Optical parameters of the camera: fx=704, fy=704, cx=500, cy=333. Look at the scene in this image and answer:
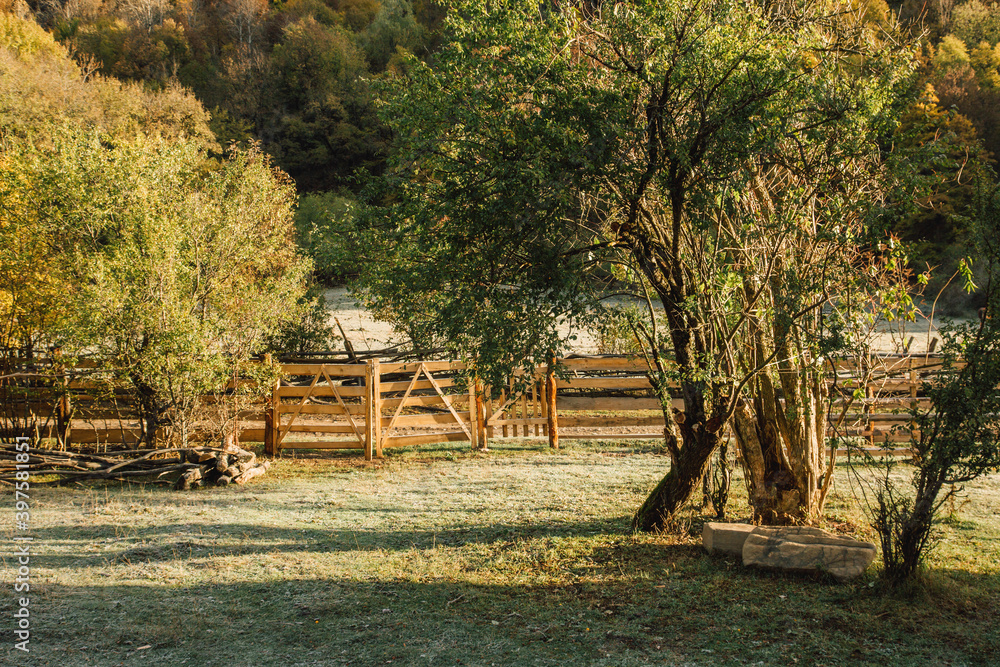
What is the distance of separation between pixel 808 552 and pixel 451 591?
3.08 metres

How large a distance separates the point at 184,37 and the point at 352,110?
18.3 meters

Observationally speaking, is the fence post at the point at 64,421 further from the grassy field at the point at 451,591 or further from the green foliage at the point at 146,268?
the grassy field at the point at 451,591

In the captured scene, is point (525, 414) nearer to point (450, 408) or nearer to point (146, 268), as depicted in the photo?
point (450, 408)

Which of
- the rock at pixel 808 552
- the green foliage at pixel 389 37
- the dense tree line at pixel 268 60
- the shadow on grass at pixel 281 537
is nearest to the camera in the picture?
the rock at pixel 808 552

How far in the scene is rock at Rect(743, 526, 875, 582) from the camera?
5918 millimetres

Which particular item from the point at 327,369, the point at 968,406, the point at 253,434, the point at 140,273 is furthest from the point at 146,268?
the point at 968,406

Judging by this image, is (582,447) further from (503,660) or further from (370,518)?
(503,660)

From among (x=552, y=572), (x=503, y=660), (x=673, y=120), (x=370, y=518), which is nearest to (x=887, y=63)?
(x=673, y=120)

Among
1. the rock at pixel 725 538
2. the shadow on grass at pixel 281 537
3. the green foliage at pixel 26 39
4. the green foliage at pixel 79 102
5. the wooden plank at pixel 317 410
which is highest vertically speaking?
the green foliage at pixel 26 39

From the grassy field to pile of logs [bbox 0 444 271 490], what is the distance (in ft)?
3.03

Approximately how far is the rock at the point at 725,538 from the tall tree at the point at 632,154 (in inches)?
37.1

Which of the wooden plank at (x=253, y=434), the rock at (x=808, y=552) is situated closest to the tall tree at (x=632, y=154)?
the rock at (x=808, y=552)

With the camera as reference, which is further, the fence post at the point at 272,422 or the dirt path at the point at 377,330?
the dirt path at the point at 377,330

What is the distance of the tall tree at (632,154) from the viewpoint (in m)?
5.31
